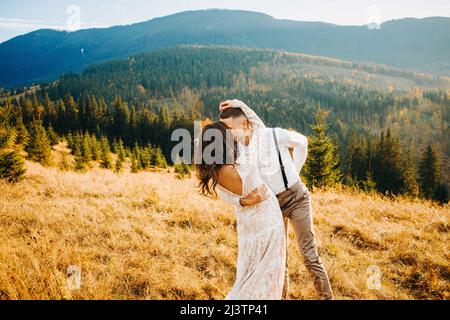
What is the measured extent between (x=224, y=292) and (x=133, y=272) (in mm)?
1414

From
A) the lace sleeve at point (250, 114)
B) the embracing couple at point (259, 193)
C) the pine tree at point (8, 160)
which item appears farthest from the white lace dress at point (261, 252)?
the pine tree at point (8, 160)

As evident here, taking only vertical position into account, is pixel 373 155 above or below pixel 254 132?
below

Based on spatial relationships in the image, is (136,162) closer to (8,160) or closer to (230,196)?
(8,160)

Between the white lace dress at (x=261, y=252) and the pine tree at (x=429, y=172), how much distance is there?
52718 mm

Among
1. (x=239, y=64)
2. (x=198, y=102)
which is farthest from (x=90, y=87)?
(x=239, y=64)

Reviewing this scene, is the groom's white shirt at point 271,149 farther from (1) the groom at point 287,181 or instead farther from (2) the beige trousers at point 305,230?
(2) the beige trousers at point 305,230

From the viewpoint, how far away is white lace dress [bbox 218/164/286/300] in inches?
128

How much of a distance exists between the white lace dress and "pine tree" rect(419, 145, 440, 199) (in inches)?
2075

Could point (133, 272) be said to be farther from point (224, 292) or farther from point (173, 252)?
point (224, 292)

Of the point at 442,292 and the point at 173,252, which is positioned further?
the point at 173,252

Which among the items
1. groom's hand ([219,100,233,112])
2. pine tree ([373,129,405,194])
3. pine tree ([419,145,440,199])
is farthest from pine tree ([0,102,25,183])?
pine tree ([419,145,440,199])

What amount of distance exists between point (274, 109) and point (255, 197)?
385 ft

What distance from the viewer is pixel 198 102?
126250 millimetres

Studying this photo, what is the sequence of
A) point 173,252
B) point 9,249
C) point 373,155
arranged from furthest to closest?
point 373,155, point 173,252, point 9,249
